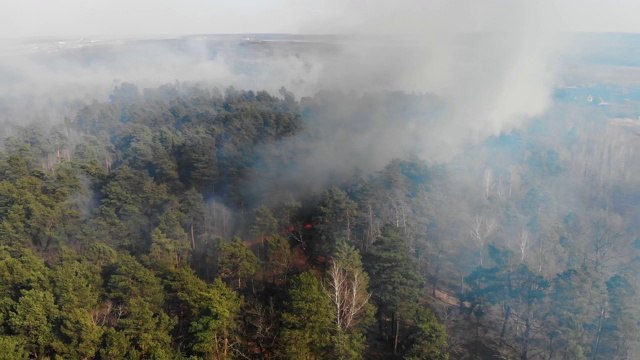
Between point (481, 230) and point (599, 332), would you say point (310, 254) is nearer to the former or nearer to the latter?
point (481, 230)

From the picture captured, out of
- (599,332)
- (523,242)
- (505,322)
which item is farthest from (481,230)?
(599,332)

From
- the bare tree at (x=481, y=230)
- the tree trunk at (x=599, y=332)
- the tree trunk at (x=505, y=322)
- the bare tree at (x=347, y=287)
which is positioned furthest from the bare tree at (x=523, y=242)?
the bare tree at (x=347, y=287)

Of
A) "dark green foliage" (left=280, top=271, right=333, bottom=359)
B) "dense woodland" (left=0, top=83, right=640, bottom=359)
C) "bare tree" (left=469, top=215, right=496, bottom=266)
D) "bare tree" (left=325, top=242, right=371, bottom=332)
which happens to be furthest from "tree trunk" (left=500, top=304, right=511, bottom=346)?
"dark green foliage" (left=280, top=271, right=333, bottom=359)

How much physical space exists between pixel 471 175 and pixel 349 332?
19569mm

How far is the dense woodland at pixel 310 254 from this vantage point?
13.6 m

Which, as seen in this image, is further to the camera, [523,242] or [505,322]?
[523,242]

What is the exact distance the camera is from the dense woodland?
44.5 feet

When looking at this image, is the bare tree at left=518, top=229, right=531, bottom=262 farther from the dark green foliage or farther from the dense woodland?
the dark green foliage

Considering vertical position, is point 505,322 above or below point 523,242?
below

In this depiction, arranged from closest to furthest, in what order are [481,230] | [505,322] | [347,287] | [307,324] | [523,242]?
[307,324]
[347,287]
[505,322]
[523,242]
[481,230]

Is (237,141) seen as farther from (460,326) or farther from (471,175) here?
(460,326)

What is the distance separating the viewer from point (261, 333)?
1445 cm

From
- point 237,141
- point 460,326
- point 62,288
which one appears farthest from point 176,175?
point 460,326

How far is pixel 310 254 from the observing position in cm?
2262
